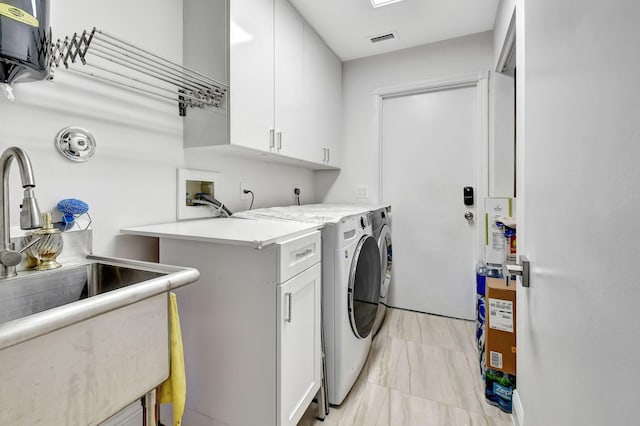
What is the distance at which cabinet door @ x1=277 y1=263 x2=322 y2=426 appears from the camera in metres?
1.02

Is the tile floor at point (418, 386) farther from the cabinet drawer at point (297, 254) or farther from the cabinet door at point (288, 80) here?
the cabinet door at point (288, 80)

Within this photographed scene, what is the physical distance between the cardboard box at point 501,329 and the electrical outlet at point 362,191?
1482mm

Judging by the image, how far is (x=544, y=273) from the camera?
0.80 m

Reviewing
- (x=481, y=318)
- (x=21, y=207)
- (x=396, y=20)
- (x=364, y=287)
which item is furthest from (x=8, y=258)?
(x=396, y=20)

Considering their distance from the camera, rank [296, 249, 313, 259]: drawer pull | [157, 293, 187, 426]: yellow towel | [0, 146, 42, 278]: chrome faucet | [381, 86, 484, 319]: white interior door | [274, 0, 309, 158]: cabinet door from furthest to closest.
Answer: [381, 86, 484, 319]: white interior door → [274, 0, 309, 158]: cabinet door → [296, 249, 313, 259]: drawer pull → [157, 293, 187, 426]: yellow towel → [0, 146, 42, 278]: chrome faucet

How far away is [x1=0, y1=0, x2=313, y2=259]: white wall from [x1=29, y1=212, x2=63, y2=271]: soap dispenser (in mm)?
127

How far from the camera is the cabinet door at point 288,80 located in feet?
5.74

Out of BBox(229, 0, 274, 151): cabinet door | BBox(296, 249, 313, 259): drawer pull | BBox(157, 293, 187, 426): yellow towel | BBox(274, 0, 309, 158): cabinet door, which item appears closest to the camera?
BBox(157, 293, 187, 426): yellow towel

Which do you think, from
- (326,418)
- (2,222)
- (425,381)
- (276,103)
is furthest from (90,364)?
(425,381)

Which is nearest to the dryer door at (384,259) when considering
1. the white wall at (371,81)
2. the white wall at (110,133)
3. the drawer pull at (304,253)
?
the white wall at (371,81)

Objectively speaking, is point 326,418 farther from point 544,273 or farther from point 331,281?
point 544,273

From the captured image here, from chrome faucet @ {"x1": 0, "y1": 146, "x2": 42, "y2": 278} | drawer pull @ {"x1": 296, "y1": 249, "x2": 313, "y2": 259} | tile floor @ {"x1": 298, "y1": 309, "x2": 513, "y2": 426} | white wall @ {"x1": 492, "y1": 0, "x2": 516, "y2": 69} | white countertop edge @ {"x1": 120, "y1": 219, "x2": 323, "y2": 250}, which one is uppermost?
white wall @ {"x1": 492, "y1": 0, "x2": 516, "y2": 69}

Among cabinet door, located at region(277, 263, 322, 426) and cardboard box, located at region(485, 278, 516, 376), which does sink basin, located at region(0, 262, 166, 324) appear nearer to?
cabinet door, located at region(277, 263, 322, 426)

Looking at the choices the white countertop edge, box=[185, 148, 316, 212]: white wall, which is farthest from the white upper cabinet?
the white countertop edge
